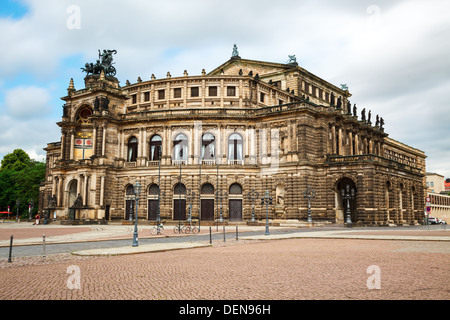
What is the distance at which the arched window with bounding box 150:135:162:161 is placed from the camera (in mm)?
→ 61344

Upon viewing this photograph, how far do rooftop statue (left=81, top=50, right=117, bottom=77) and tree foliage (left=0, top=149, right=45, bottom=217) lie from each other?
35201 mm

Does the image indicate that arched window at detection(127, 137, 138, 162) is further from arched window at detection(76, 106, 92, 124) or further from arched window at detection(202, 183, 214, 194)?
arched window at detection(202, 183, 214, 194)

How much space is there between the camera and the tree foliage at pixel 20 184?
9531cm

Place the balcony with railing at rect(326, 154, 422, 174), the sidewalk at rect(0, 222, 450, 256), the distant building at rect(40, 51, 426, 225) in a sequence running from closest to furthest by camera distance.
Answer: the sidewalk at rect(0, 222, 450, 256) → the balcony with railing at rect(326, 154, 422, 174) → the distant building at rect(40, 51, 426, 225)

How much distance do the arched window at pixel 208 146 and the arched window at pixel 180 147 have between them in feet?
8.61

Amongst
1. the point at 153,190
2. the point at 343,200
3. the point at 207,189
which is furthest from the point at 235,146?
the point at 343,200

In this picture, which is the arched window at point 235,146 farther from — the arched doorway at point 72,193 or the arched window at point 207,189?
the arched doorway at point 72,193

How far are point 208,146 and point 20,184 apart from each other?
58.2m

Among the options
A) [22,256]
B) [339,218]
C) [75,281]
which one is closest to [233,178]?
[339,218]

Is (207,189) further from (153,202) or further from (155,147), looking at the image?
(155,147)

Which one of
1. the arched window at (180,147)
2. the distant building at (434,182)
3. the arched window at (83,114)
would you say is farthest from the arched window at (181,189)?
the distant building at (434,182)

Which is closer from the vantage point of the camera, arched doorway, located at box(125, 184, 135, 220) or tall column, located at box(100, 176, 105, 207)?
tall column, located at box(100, 176, 105, 207)

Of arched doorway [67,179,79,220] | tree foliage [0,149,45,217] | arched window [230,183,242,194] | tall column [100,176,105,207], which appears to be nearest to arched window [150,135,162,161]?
tall column [100,176,105,207]

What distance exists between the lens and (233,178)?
5794cm
